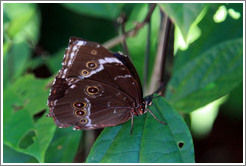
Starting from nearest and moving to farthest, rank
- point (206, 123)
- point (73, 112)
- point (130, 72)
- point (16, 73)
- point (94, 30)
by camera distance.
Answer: point (130, 72) < point (73, 112) < point (206, 123) < point (16, 73) < point (94, 30)

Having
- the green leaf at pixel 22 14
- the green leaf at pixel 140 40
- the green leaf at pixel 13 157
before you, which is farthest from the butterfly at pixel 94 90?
the green leaf at pixel 22 14

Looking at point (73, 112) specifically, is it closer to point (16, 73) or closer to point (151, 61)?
point (151, 61)

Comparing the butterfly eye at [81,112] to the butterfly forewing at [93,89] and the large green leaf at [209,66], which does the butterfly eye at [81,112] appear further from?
the large green leaf at [209,66]

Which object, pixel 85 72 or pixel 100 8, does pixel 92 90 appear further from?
pixel 100 8

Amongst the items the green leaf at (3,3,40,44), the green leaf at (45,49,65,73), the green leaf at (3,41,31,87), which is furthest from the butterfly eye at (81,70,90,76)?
the green leaf at (3,3,40,44)

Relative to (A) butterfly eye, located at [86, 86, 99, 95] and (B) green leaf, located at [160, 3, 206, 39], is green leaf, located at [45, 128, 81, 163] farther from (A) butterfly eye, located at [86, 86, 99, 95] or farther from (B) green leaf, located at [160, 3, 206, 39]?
(B) green leaf, located at [160, 3, 206, 39]

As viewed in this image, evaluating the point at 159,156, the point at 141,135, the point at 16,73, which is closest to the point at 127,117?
the point at 141,135

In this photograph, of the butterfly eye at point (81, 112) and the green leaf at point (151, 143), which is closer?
the green leaf at point (151, 143)
